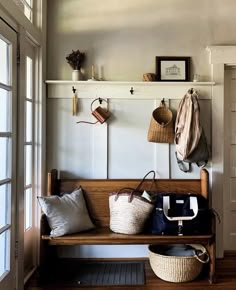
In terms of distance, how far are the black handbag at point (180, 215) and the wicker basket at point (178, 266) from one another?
19 cm

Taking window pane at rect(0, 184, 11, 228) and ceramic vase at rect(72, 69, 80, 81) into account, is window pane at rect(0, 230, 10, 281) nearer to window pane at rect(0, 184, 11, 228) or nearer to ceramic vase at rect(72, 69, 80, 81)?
window pane at rect(0, 184, 11, 228)

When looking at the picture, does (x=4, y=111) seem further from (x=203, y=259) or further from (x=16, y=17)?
(x=203, y=259)

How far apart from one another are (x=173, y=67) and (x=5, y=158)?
1743mm

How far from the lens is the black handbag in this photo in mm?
2707

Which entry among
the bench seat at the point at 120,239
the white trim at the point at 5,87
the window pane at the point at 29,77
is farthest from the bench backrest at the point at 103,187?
the white trim at the point at 5,87

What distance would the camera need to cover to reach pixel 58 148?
319cm

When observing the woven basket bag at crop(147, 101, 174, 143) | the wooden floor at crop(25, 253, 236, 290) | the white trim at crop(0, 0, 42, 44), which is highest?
the white trim at crop(0, 0, 42, 44)

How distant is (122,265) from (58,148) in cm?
121

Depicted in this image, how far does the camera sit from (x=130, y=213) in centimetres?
279

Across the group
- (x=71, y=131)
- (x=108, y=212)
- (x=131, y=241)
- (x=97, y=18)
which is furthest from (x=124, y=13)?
(x=131, y=241)

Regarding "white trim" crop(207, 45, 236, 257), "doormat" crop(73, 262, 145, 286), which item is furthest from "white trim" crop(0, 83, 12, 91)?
"white trim" crop(207, 45, 236, 257)

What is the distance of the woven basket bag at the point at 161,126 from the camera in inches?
120

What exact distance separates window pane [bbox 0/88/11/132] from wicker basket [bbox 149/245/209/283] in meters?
1.54

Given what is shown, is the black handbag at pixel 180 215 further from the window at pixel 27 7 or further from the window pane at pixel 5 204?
the window at pixel 27 7
